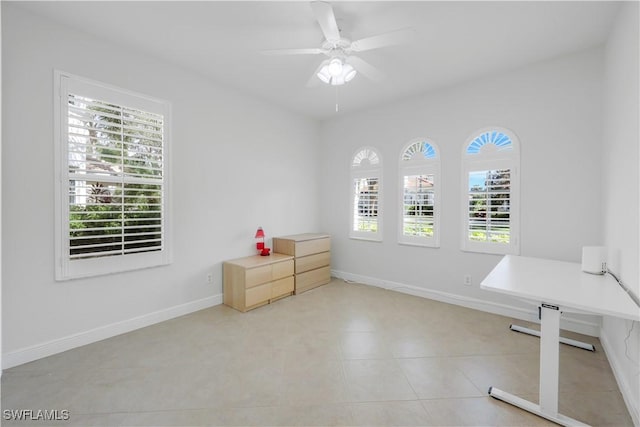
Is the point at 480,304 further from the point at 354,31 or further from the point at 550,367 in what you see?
the point at 354,31

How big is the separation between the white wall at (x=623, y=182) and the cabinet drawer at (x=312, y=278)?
3.24m

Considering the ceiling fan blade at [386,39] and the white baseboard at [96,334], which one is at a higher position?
the ceiling fan blade at [386,39]

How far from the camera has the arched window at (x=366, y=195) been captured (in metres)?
4.36

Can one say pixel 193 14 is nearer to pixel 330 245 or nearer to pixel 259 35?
pixel 259 35

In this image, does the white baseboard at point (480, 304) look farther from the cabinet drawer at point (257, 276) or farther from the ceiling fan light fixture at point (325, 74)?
the ceiling fan light fixture at point (325, 74)

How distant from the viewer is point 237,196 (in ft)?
12.4

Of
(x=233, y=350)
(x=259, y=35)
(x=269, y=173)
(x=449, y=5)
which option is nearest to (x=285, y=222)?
(x=269, y=173)

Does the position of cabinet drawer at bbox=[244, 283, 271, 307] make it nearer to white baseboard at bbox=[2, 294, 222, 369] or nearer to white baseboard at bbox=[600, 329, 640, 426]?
white baseboard at bbox=[2, 294, 222, 369]

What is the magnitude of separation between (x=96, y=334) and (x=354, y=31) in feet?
12.1

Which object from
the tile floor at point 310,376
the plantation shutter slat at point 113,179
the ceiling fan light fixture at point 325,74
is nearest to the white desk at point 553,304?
the tile floor at point 310,376

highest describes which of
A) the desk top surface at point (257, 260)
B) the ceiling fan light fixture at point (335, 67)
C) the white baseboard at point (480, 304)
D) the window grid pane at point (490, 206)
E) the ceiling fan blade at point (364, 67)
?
the ceiling fan blade at point (364, 67)

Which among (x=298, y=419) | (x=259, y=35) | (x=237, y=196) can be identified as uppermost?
(x=259, y=35)

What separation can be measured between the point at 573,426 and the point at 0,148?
4.23m

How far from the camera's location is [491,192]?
10.7 ft
